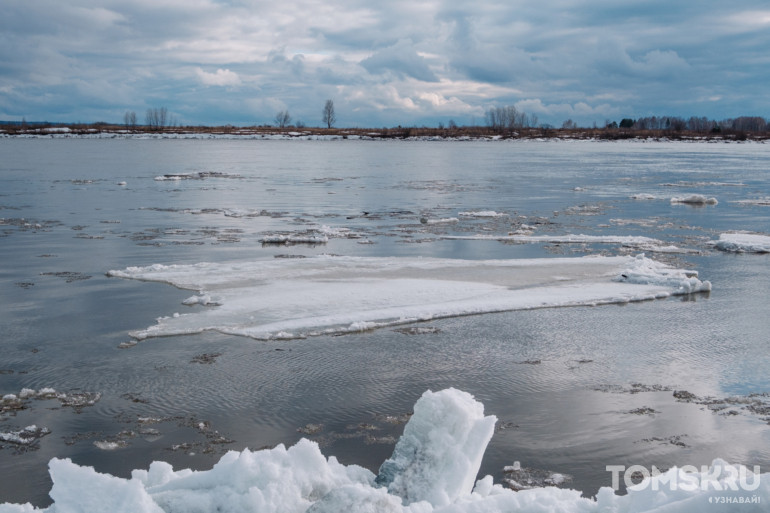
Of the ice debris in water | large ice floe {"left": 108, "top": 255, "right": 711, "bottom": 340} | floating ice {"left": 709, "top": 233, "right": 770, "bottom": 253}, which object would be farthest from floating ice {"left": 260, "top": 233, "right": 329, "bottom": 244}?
floating ice {"left": 709, "top": 233, "right": 770, "bottom": 253}

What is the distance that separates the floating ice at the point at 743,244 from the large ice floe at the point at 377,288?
2727 millimetres

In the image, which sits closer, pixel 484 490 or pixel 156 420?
pixel 484 490

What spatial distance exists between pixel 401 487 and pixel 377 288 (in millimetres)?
5861

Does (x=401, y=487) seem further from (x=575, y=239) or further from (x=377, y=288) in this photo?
(x=575, y=239)

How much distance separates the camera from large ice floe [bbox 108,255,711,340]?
814 centimetres

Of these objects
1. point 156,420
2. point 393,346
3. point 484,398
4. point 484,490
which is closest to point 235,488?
point 484,490

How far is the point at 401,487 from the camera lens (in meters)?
3.96

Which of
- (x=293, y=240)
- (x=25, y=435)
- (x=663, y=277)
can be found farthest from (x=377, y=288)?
(x=25, y=435)

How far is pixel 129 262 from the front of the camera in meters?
11.7


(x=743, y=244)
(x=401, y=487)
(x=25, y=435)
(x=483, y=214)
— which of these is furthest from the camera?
(x=483, y=214)

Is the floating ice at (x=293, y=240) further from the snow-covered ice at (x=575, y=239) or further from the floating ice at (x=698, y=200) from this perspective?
the floating ice at (x=698, y=200)

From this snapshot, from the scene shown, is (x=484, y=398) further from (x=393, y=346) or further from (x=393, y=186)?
(x=393, y=186)

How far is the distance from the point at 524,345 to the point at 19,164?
36673 mm

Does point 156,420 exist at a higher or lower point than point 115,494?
lower
